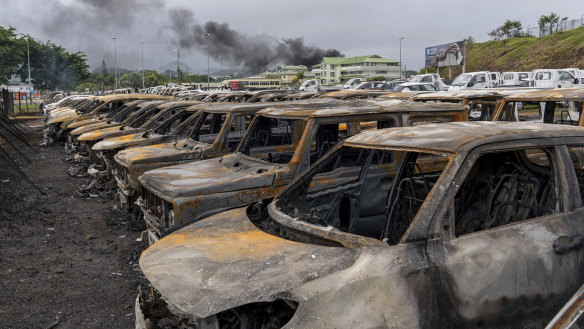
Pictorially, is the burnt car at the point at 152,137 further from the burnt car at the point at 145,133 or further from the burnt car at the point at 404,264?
the burnt car at the point at 404,264

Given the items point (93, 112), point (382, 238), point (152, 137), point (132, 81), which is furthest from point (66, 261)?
point (132, 81)

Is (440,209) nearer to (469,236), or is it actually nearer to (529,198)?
(469,236)

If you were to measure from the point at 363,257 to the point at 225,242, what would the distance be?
103 centimetres

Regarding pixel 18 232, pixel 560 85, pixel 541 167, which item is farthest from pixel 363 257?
pixel 560 85

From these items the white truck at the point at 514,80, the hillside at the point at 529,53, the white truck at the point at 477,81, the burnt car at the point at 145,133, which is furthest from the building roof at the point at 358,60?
the burnt car at the point at 145,133

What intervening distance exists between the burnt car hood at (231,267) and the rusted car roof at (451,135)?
2.79 ft

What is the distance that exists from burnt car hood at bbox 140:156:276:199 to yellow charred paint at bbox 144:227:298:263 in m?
1.34

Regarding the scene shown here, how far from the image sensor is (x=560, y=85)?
2442cm

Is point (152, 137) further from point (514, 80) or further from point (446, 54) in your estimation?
point (446, 54)

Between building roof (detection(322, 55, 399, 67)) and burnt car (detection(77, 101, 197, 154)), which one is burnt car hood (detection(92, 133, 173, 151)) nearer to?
burnt car (detection(77, 101, 197, 154))

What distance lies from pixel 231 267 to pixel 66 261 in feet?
14.0

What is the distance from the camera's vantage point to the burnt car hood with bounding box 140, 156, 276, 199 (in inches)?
198

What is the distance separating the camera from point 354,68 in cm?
11162

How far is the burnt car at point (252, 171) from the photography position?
495 centimetres
